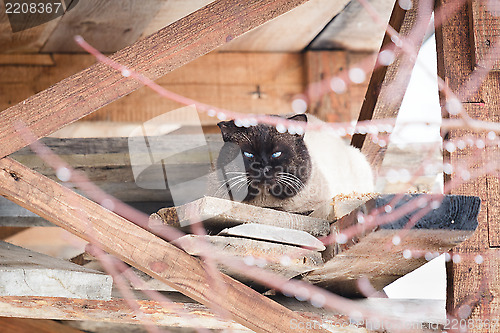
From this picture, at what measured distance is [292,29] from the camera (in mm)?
3131

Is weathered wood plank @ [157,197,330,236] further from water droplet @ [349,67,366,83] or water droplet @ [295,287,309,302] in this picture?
water droplet @ [349,67,366,83]

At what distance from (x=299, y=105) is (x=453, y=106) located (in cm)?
171

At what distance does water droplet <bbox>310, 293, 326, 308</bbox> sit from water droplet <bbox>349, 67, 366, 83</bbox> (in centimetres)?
176

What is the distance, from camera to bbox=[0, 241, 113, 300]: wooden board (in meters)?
1.60

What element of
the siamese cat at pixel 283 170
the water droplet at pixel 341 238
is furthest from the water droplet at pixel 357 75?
the water droplet at pixel 341 238

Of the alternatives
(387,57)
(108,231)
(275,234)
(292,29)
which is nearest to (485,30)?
(387,57)

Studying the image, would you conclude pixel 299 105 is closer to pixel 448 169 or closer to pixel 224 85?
pixel 224 85

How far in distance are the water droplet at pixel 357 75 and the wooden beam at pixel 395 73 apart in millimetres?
912

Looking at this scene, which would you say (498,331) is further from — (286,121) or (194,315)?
(286,121)

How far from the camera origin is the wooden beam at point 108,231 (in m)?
1.50

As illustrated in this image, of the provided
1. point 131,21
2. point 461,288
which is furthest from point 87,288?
point 131,21

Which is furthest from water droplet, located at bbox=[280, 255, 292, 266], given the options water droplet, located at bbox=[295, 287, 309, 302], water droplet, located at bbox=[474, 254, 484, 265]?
water droplet, located at bbox=[474, 254, 484, 265]

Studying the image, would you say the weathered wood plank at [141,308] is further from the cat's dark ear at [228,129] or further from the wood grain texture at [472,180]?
the cat's dark ear at [228,129]

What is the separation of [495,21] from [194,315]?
1.28 metres
